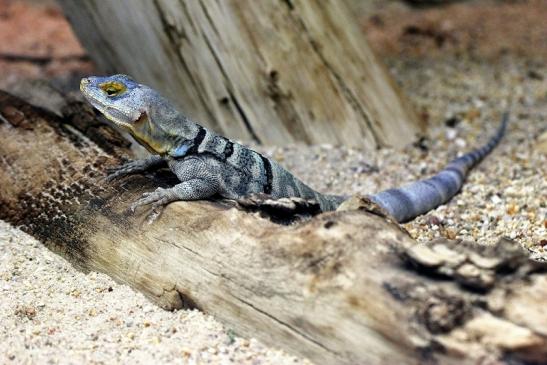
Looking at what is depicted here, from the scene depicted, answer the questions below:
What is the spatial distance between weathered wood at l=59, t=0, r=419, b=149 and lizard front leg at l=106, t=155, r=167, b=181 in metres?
1.73

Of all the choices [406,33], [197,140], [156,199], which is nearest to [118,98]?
[197,140]

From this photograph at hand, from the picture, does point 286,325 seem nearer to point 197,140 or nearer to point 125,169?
point 197,140

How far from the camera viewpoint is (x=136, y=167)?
167 inches

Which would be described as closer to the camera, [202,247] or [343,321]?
[343,321]

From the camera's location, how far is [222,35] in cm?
570

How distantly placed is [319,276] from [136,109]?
70.0 inches

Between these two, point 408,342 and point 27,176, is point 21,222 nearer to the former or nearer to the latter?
point 27,176

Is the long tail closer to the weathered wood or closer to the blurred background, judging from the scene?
the weathered wood

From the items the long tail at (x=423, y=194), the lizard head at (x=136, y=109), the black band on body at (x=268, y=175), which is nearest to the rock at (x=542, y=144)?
the long tail at (x=423, y=194)

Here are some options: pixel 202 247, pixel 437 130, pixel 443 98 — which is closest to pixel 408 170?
pixel 437 130

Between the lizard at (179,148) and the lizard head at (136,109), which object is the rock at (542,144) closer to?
the lizard at (179,148)

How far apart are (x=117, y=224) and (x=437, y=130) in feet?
12.9

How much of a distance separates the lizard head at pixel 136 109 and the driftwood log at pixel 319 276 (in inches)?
11.8

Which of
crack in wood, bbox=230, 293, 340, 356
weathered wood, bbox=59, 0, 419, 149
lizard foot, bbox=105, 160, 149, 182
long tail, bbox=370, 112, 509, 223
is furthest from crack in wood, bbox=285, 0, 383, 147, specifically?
crack in wood, bbox=230, 293, 340, 356
